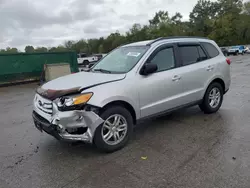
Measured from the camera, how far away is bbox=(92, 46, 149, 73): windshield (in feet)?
12.5

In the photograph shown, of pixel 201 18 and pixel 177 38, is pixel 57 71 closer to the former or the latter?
pixel 177 38

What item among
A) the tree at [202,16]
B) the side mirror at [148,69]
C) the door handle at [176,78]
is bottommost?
the door handle at [176,78]

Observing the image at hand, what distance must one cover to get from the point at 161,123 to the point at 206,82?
52.8 inches

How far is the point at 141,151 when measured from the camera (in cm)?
340

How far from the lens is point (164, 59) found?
13.3 ft

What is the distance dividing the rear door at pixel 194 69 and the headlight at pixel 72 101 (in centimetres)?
211

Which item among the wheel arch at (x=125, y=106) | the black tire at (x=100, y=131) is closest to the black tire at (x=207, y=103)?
the wheel arch at (x=125, y=106)

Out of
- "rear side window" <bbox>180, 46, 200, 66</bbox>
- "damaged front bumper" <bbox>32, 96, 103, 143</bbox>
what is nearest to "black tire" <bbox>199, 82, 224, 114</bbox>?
"rear side window" <bbox>180, 46, 200, 66</bbox>

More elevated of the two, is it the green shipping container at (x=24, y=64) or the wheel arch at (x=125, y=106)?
the green shipping container at (x=24, y=64)

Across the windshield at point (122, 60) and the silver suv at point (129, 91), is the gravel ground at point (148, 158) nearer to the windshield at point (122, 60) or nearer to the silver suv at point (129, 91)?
the silver suv at point (129, 91)

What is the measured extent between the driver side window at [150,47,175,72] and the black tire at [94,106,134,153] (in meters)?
1.09

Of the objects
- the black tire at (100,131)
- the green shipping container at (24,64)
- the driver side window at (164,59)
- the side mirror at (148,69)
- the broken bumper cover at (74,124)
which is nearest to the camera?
the broken bumper cover at (74,124)

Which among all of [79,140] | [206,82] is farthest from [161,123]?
[79,140]

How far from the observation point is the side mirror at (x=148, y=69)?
11.8 ft
